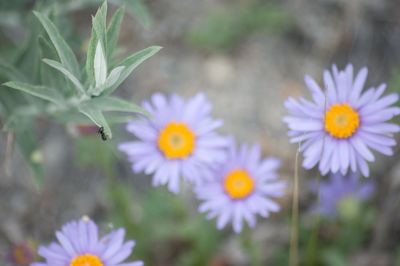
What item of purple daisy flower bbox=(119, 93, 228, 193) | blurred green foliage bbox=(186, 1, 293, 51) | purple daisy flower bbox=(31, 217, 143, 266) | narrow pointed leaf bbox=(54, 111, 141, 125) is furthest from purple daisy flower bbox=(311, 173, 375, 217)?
purple daisy flower bbox=(31, 217, 143, 266)

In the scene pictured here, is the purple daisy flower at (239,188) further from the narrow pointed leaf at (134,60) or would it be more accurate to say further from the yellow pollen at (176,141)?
the narrow pointed leaf at (134,60)

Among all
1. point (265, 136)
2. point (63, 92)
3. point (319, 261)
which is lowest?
point (319, 261)

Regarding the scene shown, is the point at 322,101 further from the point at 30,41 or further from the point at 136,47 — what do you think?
the point at 136,47

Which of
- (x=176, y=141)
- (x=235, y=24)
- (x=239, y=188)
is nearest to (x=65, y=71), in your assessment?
(x=176, y=141)

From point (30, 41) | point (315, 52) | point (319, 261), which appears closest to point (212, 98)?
point (315, 52)

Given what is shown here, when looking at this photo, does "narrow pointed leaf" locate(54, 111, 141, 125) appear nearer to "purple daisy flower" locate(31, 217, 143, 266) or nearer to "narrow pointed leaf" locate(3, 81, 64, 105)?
"narrow pointed leaf" locate(3, 81, 64, 105)

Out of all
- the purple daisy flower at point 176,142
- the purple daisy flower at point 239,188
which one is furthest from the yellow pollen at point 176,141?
the purple daisy flower at point 239,188
